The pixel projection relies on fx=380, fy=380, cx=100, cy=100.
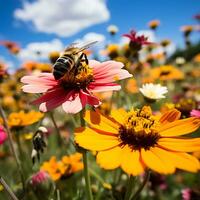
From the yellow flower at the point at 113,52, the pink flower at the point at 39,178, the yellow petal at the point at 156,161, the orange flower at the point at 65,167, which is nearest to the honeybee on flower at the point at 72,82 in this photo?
the yellow petal at the point at 156,161

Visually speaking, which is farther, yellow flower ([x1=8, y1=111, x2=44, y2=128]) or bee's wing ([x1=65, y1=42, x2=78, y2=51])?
yellow flower ([x1=8, y1=111, x2=44, y2=128])

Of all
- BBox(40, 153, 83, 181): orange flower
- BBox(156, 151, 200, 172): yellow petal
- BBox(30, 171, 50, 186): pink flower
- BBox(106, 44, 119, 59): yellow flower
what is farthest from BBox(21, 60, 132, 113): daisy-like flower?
BBox(106, 44, 119, 59): yellow flower

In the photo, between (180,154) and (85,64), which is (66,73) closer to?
(85,64)

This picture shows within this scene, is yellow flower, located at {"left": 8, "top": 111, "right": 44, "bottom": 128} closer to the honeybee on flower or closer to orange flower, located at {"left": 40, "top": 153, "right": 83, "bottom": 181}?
orange flower, located at {"left": 40, "top": 153, "right": 83, "bottom": 181}

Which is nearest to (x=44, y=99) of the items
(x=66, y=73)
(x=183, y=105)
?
(x=66, y=73)

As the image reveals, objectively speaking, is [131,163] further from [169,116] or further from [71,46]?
[71,46]

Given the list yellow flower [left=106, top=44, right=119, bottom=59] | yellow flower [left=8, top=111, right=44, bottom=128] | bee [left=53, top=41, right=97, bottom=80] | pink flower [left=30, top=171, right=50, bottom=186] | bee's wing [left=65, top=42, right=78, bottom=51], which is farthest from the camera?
yellow flower [left=106, top=44, right=119, bottom=59]
